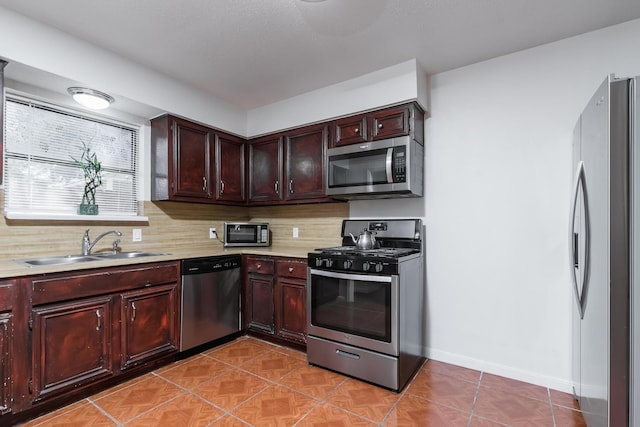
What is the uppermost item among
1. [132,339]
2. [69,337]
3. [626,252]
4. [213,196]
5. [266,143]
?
[266,143]

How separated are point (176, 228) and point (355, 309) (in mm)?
2128

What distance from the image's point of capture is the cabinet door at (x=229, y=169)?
11.3ft

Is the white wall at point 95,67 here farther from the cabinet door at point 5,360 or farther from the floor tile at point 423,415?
the floor tile at point 423,415

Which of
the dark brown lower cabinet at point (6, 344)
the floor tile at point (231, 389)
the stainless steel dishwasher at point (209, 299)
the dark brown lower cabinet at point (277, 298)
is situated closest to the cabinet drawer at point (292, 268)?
the dark brown lower cabinet at point (277, 298)

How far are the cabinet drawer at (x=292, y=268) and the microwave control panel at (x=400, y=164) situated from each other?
1.11m

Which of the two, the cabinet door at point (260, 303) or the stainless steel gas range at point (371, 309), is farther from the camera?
the cabinet door at point (260, 303)

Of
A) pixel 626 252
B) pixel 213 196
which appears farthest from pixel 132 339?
pixel 626 252

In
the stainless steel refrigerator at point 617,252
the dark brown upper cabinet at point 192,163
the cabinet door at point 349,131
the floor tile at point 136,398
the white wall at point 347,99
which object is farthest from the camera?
the dark brown upper cabinet at point 192,163

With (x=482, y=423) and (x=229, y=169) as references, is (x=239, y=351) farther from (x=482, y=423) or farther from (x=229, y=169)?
(x=482, y=423)

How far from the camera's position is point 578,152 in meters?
1.98

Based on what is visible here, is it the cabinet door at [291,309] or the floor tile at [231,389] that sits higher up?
the cabinet door at [291,309]

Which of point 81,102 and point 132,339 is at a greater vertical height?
point 81,102

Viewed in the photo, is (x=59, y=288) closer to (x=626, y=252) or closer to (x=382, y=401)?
(x=382, y=401)

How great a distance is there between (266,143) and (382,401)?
276 centimetres
